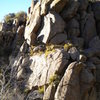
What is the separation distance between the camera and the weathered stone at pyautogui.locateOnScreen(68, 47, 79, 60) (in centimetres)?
2405

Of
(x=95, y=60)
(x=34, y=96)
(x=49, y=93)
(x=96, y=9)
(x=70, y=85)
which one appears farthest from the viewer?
(x=96, y=9)

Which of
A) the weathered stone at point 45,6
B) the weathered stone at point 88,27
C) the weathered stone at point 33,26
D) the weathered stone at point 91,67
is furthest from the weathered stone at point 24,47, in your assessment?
the weathered stone at point 91,67

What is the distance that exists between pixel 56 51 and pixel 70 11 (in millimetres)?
6888

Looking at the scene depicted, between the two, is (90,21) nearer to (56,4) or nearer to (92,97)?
(56,4)

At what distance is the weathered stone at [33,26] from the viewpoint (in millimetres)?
29234

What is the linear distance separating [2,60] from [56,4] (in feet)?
28.1

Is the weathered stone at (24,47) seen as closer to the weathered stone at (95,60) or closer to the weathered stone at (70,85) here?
the weathered stone at (95,60)

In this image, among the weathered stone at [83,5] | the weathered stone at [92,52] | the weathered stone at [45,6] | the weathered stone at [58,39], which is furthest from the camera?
the weathered stone at [83,5]

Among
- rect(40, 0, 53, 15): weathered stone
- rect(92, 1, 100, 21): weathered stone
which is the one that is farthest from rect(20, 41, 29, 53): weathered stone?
rect(92, 1, 100, 21): weathered stone

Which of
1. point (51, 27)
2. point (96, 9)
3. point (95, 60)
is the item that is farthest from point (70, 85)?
point (96, 9)

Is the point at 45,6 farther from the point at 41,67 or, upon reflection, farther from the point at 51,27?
the point at 41,67

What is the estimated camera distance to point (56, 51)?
24.9 meters

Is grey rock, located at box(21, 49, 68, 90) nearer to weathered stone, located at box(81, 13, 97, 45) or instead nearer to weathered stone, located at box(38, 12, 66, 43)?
weathered stone, located at box(38, 12, 66, 43)

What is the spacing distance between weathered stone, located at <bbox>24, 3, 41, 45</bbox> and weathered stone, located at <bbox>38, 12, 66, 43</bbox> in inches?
32.6
